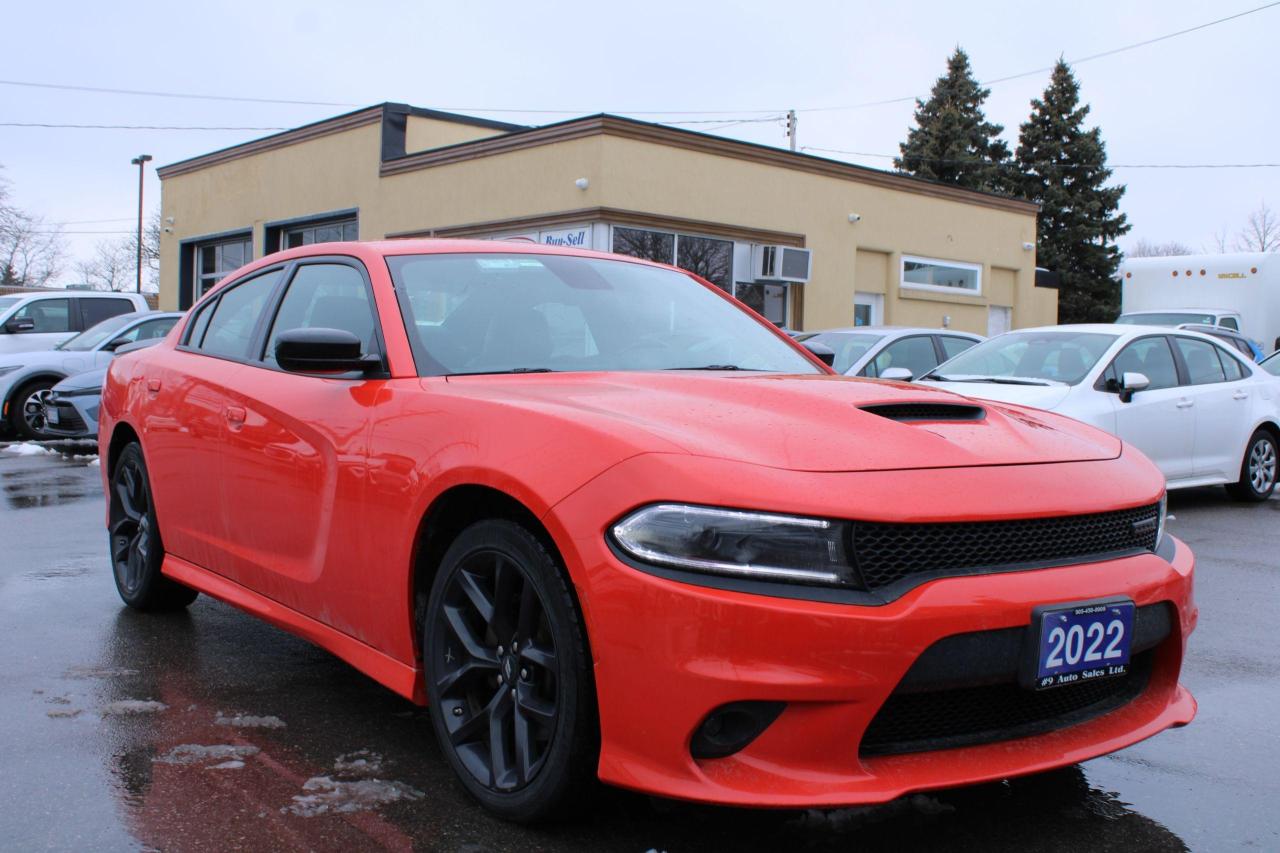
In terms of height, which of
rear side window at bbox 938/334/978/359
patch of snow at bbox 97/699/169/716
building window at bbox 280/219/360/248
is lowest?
patch of snow at bbox 97/699/169/716

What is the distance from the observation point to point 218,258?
2864 cm

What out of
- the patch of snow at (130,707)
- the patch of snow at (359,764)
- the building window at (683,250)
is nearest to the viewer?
the patch of snow at (359,764)

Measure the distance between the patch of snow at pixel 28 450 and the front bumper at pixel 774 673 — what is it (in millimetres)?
11814

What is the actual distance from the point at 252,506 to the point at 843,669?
7.42 ft

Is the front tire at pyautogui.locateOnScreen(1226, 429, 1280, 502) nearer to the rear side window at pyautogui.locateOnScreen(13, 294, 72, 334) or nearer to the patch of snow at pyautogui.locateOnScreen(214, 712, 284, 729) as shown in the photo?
the patch of snow at pyautogui.locateOnScreen(214, 712, 284, 729)

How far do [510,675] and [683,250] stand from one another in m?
17.5

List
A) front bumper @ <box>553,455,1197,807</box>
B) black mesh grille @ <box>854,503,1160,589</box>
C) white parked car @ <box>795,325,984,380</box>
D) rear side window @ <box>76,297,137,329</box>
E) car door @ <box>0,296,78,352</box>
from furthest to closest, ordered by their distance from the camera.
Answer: rear side window @ <box>76,297,137,329</box>
car door @ <box>0,296,78,352</box>
white parked car @ <box>795,325,984,380</box>
black mesh grille @ <box>854,503,1160,589</box>
front bumper @ <box>553,455,1197,807</box>

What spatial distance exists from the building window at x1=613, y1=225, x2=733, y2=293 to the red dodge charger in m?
15.0

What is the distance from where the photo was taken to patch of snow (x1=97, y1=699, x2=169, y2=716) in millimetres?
3721

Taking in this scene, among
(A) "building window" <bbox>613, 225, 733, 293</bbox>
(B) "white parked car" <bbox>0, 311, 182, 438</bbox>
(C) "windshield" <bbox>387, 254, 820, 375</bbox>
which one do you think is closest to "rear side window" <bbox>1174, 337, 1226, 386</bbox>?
(C) "windshield" <bbox>387, 254, 820, 375</bbox>

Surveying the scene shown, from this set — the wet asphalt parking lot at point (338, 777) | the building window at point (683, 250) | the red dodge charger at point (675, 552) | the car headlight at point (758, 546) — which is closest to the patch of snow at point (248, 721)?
the wet asphalt parking lot at point (338, 777)

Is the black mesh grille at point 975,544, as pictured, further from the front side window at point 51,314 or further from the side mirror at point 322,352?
the front side window at point 51,314

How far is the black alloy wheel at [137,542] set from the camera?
4.85 m

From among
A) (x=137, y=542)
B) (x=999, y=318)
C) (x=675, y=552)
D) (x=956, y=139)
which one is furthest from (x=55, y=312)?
(x=956, y=139)
